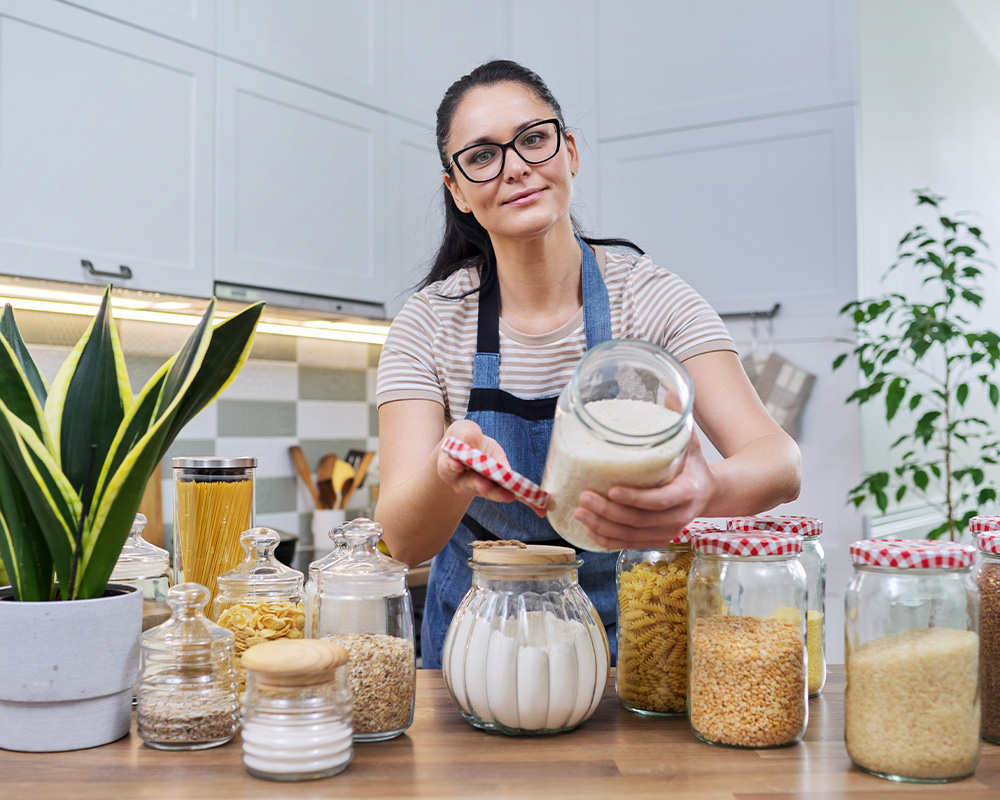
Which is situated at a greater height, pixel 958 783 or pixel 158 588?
pixel 158 588

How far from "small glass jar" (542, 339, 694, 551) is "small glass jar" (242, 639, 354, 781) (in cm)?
23

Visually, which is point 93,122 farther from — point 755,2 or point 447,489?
point 755,2

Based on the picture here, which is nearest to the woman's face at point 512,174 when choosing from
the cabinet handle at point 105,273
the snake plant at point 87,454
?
the snake plant at point 87,454

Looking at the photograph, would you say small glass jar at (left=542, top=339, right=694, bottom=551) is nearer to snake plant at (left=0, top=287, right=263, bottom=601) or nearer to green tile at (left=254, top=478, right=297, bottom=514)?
snake plant at (left=0, top=287, right=263, bottom=601)

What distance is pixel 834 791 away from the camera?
68 centimetres

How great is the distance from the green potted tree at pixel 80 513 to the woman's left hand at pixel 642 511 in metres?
0.33

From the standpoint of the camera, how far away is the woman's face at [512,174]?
1159mm

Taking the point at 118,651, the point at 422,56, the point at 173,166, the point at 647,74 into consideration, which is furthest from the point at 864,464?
the point at 118,651

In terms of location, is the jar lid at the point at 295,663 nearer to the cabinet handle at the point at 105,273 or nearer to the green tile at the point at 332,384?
the cabinet handle at the point at 105,273

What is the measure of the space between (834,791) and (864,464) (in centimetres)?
218

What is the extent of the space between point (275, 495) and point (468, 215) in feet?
5.12

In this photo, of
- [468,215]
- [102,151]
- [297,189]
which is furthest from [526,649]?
[297,189]

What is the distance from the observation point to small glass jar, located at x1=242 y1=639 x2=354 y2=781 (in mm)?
Result: 698

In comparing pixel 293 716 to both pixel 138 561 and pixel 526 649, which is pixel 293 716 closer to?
pixel 526 649
